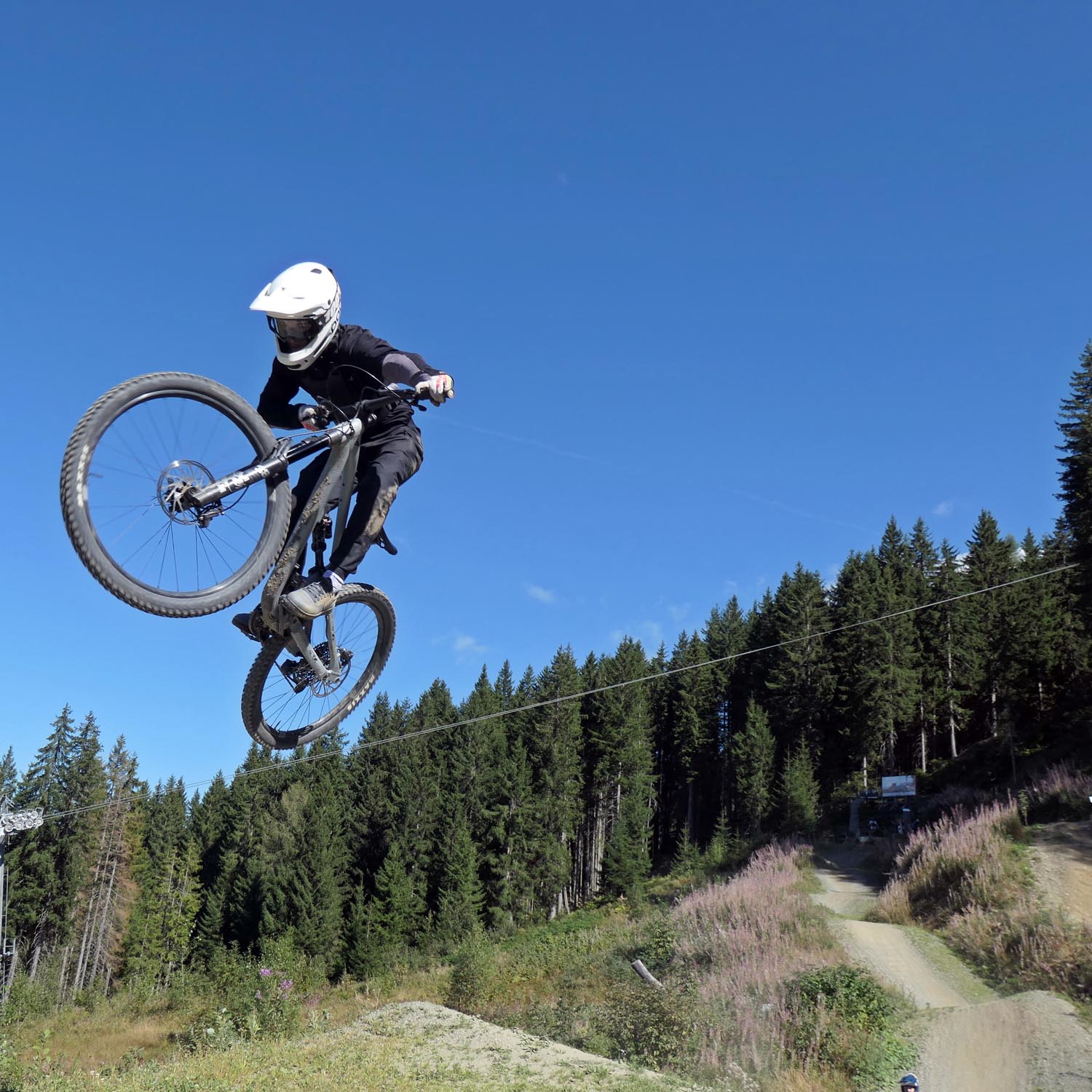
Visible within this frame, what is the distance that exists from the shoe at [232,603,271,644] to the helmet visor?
1.65 metres

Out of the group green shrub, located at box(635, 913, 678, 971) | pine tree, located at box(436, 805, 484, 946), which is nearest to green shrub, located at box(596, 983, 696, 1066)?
green shrub, located at box(635, 913, 678, 971)

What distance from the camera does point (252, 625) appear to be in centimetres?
571

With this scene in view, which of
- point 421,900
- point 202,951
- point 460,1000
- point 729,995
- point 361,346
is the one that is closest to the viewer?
point 361,346

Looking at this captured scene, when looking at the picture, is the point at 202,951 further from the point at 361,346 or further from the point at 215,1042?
the point at 361,346

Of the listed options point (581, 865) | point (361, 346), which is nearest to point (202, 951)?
point (581, 865)

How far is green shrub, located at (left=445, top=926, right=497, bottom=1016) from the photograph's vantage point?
28.4 m

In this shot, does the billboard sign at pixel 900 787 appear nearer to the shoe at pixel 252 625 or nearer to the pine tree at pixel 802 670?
the pine tree at pixel 802 670

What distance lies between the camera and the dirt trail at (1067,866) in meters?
22.0

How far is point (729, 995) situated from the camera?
2147 cm

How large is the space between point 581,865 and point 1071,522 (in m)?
55.0

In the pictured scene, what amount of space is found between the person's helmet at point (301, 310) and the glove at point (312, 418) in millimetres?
310

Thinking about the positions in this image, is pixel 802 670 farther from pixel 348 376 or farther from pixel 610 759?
pixel 348 376

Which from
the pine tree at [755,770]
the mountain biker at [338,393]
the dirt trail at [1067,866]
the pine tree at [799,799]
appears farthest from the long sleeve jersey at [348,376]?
the pine tree at [755,770]

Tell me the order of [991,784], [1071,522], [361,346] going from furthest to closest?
1. [991,784]
2. [1071,522]
3. [361,346]
